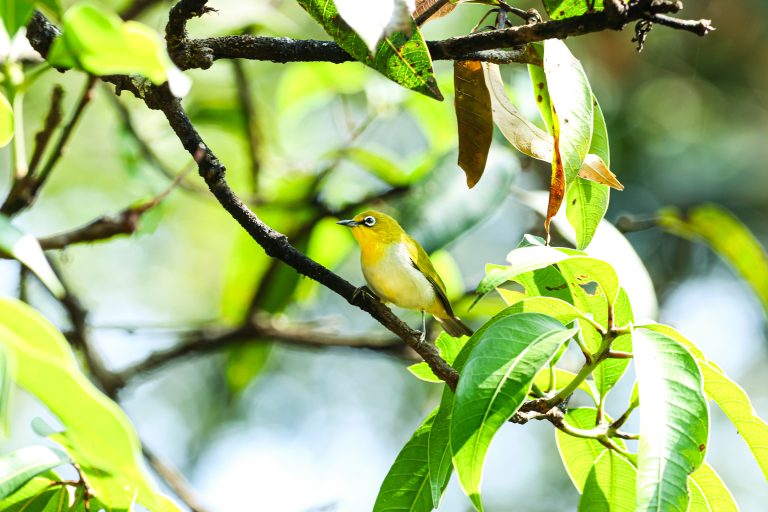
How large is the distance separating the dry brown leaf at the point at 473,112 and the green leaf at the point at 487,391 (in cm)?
38

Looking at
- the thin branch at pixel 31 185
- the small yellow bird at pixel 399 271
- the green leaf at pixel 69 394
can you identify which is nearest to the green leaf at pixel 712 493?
the green leaf at pixel 69 394

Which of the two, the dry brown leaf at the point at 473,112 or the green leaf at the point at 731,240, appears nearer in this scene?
the dry brown leaf at the point at 473,112

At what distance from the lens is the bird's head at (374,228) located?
10.3ft

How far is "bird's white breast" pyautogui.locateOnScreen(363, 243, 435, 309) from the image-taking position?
291 cm

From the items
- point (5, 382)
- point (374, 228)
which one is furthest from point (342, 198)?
point (5, 382)

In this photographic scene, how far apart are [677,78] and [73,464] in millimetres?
6193

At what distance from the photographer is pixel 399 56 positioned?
117 centimetres

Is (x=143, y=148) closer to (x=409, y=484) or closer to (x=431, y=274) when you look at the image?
(x=431, y=274)

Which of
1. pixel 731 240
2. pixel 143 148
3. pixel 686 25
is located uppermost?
pixel 686 25

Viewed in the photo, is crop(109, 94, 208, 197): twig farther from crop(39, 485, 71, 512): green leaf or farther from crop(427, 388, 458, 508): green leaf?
crop(427, 388, 458, 508): green leaf

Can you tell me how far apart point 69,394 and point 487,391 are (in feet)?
1.81

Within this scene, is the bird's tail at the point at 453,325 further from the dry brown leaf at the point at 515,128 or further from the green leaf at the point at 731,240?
the dry brown leaf at the point at 515,128

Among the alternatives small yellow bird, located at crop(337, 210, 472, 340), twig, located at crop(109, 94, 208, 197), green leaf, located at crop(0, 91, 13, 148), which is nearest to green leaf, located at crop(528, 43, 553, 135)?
green leaf, located at crop(0, 91, 13, 148)

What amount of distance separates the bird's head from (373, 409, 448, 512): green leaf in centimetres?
170
